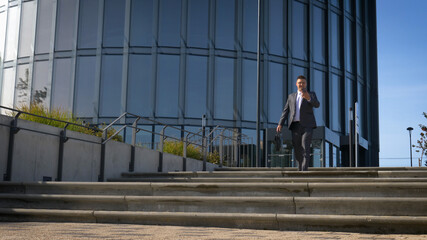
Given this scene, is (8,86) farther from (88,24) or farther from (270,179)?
(270,179)

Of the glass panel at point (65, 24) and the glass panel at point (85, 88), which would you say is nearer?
the glass panel at point (85, 88)

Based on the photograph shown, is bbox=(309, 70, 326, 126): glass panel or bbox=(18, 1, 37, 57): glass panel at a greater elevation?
bbox=(18, 1, 37, 57): glass panel

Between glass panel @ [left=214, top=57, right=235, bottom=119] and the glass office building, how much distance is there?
2.0 inches

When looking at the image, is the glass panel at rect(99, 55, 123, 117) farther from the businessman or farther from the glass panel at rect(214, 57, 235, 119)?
the businessman

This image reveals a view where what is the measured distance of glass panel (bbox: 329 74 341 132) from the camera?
30.6 m

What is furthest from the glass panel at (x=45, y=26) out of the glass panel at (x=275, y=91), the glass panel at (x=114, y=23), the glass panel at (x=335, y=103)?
the glass panel at (x=335, y=103)

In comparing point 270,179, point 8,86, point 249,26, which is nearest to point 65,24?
point 8,86

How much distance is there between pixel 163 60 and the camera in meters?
27.4

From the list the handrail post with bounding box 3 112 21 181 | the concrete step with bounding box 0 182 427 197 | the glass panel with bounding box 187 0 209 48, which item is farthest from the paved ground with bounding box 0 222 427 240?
the glass panel with bounding box 187 0 209 48

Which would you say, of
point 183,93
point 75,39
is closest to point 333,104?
point 183,93

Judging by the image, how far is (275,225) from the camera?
5.90 m

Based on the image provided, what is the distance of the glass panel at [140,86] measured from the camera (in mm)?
27016

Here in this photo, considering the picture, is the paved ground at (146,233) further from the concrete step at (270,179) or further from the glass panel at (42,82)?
the glass panel at (42,82)

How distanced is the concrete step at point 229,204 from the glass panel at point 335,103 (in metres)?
24.9
